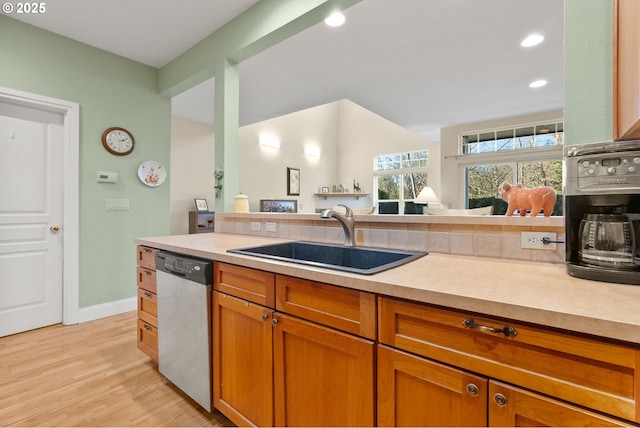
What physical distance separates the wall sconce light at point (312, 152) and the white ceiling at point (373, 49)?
2.44 m

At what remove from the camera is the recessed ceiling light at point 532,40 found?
2.84 m

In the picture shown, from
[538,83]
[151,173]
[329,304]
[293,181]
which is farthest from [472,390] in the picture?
[293,181]

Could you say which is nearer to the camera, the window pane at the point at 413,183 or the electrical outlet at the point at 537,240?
the electrical outlet at the point at 537,240

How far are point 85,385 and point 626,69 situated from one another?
2914 millimetres

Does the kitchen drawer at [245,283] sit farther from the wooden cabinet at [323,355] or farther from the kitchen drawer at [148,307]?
the kitchen drawer at [148,307]

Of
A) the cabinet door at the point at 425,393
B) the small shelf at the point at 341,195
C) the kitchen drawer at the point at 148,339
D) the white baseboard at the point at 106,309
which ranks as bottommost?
the white baseboard at the point at 106,309

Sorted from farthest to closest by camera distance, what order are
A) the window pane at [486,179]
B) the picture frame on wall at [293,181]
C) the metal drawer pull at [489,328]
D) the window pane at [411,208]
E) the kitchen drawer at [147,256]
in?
the window pane at [411,208] → the picture frame on wall at [293,181] → the window pane at [486,179] → the kitchen drawer at [147,256] → the metal drawer pull at [489,328]

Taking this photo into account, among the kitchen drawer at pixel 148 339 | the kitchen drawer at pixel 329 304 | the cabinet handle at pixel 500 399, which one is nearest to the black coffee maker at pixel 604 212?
the cabinet handle at pixel 500 399

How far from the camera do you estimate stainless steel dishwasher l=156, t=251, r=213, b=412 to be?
149 centimetres

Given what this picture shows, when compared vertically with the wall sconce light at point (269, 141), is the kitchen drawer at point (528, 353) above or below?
below

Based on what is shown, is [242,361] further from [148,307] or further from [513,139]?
[513,139]

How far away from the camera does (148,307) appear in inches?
78.2

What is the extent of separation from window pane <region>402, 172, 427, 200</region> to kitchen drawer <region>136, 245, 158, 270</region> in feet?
19.9

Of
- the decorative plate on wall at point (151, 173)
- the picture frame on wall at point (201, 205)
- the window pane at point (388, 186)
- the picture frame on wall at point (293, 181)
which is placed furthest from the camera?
the window pane at point (388, 186)
